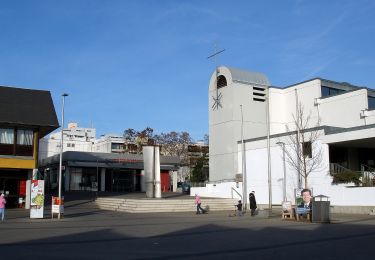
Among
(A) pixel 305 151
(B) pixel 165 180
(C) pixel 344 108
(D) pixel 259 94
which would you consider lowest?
(B) pixel 165 180

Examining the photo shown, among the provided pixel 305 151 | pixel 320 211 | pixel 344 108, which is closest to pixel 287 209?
pixel 320 211

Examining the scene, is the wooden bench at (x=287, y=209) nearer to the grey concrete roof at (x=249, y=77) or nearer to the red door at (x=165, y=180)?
the grey concrete roof at (x=249, y=77)

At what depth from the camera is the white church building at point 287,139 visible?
114ft

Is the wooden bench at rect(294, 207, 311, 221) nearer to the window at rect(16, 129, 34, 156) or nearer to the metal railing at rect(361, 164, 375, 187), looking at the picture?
the metal railing at rect(361, 164, 375, 187)

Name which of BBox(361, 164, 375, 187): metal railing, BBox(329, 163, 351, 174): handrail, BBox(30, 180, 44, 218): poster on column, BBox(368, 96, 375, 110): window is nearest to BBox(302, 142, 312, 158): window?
BBox(329, 163, 351, 174): handrail

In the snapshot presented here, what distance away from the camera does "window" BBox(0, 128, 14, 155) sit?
35125 millimetres

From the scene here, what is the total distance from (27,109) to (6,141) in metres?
2.96

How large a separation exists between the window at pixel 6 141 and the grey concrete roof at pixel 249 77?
21434 millimetres

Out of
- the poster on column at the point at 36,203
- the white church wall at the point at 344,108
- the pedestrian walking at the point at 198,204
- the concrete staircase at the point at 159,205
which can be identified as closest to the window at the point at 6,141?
the poster on column at the point at 36,203

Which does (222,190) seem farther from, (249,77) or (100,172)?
(100,172)

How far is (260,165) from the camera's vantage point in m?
41.6

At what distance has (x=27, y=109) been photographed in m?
36.3

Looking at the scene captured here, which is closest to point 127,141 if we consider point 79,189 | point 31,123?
point 79,189

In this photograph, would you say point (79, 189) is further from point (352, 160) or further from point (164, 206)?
point (352, 160)
